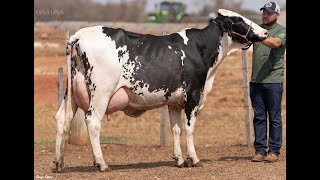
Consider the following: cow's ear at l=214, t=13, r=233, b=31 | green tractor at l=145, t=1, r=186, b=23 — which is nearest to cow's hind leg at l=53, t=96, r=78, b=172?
cow's ear at l=214, t=13, r=233, b=31

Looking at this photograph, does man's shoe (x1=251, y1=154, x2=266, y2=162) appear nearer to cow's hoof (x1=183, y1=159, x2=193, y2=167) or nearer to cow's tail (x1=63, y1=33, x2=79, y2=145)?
cow's hoof (x1=183, y1=159, x2=193, y2=167)

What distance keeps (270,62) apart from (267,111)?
816mm

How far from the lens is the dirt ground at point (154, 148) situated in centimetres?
1077

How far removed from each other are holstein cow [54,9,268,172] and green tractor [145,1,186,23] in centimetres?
3243

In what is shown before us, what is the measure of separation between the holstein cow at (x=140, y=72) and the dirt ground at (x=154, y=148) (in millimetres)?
520

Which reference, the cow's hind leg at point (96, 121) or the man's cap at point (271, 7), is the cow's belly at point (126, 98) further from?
the man's cap at point (271, 7)

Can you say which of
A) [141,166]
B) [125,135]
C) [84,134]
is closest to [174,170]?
[141,166]

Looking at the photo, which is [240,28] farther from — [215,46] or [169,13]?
[169,13]

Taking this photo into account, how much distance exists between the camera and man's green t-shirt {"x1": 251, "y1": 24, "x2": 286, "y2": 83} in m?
12.0

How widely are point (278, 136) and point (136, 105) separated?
8.28 ft

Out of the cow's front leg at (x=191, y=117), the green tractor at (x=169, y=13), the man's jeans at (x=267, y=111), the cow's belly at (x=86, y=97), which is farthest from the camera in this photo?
the green tractor at (x=169, y=13)

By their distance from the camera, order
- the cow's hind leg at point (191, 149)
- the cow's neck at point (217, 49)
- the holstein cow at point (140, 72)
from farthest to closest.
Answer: the cow's neck at point (217, 49) < the cow's hind leg at point (191, 149) < the holstein cow at point (140, 72)

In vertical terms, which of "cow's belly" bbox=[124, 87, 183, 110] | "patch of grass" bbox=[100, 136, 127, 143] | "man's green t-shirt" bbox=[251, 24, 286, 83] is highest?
"man's green t-shirt" bbox=[251, 24, 286, 83]

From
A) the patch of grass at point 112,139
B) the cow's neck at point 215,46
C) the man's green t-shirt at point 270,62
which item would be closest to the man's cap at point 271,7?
the man's green t-shirt at point 270,62
